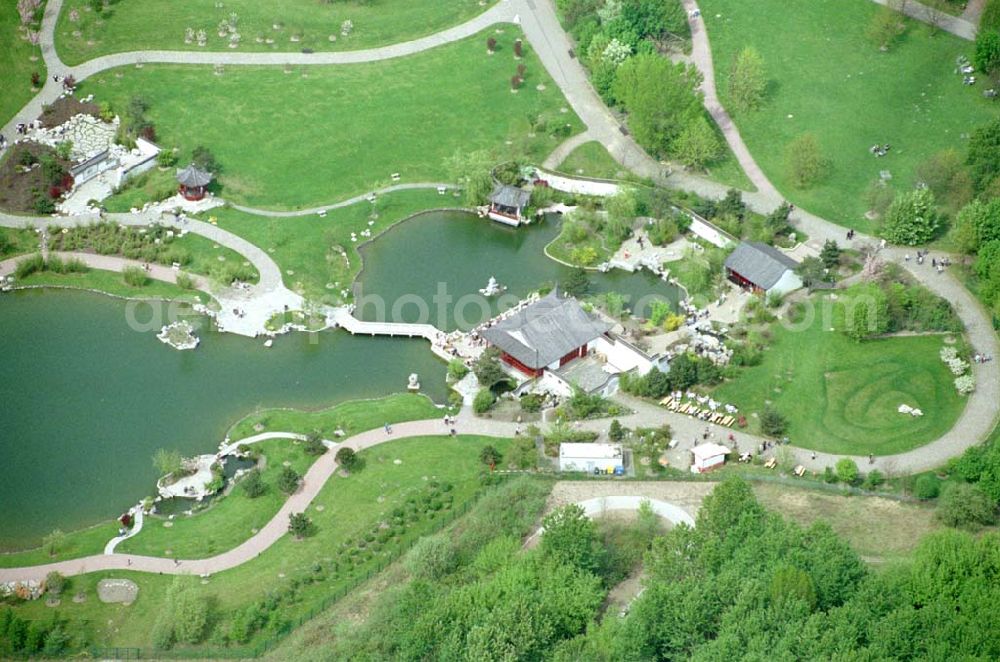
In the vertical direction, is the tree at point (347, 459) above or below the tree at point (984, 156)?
below

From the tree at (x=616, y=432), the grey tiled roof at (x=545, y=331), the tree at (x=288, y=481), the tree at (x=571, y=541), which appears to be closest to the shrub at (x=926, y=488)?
the tree at (x=616, y=432)

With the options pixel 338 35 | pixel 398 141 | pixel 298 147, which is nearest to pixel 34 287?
pixel 298 147

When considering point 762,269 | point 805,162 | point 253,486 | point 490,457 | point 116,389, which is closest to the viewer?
point 253,486

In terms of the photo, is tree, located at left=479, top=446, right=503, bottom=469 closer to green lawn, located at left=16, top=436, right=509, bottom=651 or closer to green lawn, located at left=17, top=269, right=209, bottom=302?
green lawn, located at left=16, top=436, right=509, bottom=651

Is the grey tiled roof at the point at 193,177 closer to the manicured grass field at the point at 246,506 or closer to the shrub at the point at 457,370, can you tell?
the manicured grass field at the point at 246,506

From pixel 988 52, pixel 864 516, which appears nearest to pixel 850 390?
pixel 864 516

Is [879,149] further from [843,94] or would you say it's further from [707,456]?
[707,456]
